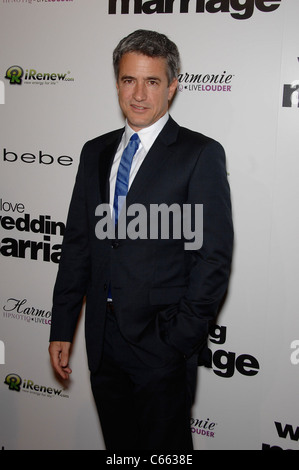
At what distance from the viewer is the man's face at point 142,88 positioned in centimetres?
163

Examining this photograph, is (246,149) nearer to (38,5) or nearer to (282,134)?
(282,134)

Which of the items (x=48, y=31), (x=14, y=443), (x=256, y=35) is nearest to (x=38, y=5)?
(x=48, y=31)

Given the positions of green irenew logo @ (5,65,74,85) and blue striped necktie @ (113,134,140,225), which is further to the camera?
green irenew logo @ (5,65,74,85)

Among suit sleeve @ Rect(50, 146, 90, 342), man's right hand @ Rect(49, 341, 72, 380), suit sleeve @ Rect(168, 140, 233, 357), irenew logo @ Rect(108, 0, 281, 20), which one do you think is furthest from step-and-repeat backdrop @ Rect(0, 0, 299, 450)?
suit sleeve @ Rect(168, 140, 233, 357)

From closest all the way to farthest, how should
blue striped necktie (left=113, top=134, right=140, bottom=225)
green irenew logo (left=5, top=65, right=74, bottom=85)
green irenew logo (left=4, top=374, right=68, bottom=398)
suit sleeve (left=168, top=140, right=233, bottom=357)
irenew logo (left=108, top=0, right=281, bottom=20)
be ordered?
suit sleeve (left=168, top=140, right=233, bottom=357)
blue striped necktie (left=113, top=134, right=140, bottom=225)
irenew logo (left=108, top=0, right=281, bottom=20)
green irenew logo (left=5, top=65, right=74, bottom=85)
green irenew logo (left=4, top=374, right=68, bottom=398)

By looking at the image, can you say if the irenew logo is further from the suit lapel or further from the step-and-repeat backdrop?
the suit lapel

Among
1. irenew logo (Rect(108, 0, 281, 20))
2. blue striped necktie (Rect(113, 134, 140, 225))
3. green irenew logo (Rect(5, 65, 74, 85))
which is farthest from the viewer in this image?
green irenew logo (Rect(5, 65, 74, 85))

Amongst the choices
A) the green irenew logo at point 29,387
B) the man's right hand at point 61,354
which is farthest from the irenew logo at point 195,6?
the green irenew logo at point 29,387

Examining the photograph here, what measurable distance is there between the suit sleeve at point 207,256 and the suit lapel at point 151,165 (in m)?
0.13

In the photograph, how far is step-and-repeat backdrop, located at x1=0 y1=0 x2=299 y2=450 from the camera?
83.5 inches

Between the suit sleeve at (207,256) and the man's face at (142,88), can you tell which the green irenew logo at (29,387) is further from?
the man's face at (142,88)

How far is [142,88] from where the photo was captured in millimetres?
1642

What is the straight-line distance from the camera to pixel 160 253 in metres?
1.64

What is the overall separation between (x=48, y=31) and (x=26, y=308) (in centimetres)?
154
